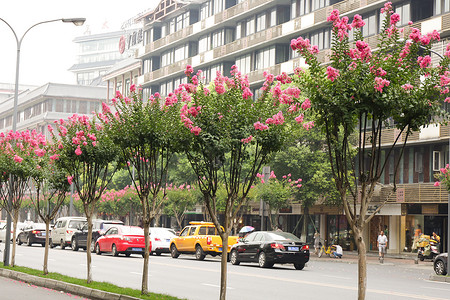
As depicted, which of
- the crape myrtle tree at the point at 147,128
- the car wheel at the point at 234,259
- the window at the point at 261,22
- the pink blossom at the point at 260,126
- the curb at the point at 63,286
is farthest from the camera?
the window at the point at 261,22

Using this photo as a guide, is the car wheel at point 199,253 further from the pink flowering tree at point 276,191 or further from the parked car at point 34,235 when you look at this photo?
the parked car at point 34,235

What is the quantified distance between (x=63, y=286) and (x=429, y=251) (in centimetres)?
Result: 2507

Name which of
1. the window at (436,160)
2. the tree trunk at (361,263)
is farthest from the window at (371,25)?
the tree trunk at (361,263)

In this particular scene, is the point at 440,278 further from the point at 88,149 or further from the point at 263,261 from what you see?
the point at 88,149

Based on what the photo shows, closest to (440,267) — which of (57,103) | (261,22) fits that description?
(261,22)

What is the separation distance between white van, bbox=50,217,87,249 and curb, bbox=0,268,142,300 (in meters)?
21.5

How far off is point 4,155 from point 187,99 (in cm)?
1049

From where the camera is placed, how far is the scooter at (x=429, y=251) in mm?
37375

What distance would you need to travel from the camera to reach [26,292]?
1605 centimetres

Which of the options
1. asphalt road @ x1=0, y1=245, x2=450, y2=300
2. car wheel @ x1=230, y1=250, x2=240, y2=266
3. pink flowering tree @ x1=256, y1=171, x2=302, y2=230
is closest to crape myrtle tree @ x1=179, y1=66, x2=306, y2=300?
asphalt road @ x1=0, y1=245, x2=450, y2=300

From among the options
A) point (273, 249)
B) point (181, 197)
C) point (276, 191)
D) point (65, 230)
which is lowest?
point (273, 249)

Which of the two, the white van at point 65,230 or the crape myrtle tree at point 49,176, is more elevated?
the crape myrtle tree at point 49,176

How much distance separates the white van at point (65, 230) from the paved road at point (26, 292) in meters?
24.3

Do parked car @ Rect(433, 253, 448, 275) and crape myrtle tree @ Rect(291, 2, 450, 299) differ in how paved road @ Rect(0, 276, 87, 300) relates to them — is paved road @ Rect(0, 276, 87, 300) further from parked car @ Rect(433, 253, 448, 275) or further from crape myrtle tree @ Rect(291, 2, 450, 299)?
parked car @ Rect(433, 253, 448, 275)
